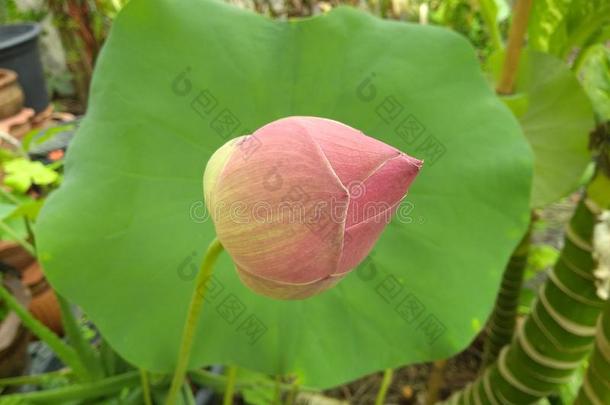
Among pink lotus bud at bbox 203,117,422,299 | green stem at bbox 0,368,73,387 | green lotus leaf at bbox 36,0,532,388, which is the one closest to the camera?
pink lotus bud at bbox 203,117,422,299

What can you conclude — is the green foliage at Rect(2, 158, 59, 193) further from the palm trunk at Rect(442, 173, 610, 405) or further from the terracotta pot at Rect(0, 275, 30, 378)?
the palm trunk at Rect(442, 173, 610, 405)

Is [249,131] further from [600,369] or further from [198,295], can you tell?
[600,369]

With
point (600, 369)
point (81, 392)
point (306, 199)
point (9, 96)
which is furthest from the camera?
point (9, 96)

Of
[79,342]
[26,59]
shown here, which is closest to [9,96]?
[26,59]

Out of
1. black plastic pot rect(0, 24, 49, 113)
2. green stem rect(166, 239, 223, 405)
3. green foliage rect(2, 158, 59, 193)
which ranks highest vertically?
green stem rect(166, 239, 223, 405)

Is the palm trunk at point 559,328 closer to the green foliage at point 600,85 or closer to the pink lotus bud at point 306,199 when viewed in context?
the green foliage at point 600,85

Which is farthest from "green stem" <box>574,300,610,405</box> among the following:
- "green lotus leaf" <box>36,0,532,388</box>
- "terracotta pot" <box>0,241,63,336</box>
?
"terracotta pot" <box>0,241,63,336</box>
